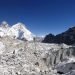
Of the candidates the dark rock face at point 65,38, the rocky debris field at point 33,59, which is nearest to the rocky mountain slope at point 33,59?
the rocky debris field at point 33,59

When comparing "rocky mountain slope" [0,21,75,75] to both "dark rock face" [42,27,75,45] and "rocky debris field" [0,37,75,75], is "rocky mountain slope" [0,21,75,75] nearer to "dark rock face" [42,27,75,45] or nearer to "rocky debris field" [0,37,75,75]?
"rocky debris field" [0,37,75,75]

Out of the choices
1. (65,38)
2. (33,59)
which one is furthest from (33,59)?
(65,38)

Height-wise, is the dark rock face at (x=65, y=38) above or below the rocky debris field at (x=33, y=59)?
above

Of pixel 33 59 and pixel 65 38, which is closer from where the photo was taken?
pixel 33 59

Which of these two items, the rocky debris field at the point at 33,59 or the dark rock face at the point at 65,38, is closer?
the rocky debris field at the point at 33,59

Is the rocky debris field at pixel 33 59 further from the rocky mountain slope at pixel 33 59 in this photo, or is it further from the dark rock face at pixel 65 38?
the dark rock face at pixel 65 38

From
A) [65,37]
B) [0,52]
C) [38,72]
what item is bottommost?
[38,72]

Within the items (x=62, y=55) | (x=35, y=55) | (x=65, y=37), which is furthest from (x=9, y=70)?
(x=65, y=37)

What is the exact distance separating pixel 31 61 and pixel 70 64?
1376 cm

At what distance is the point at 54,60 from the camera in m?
95.1

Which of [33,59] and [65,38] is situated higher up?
[65,38]

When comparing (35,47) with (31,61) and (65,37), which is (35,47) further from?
(65,37)

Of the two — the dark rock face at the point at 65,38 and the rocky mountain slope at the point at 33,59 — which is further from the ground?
the dark rock face at the point at 65,38

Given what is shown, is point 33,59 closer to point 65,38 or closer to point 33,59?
point 33,59
